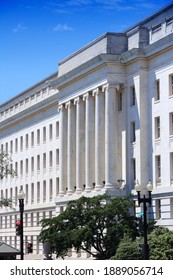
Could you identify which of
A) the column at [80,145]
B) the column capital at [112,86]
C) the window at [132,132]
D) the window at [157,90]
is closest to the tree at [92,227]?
the window at [132,132]

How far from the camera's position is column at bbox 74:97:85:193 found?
2712 inches

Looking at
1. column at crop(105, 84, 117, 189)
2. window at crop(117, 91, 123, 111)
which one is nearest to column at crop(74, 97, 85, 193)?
window at crop(117, 91, 123, 111)

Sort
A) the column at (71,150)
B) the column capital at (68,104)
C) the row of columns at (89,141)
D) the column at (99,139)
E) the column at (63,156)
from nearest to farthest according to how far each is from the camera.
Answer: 1. the row of columns at (89,141)
2. the column at (99,139)
3. the column at (71,150)
4. the column capital at (68,104)
5. the column at (63,156)

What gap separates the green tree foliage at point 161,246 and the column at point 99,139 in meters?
18.7

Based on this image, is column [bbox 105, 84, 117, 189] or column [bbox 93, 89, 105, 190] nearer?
column [bbox 105, 84, 117, 189]

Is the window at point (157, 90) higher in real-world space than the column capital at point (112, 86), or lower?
lower

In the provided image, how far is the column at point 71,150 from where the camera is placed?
71.3 m

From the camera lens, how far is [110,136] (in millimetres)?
62250

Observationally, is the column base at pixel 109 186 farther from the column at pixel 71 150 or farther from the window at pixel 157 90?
the column at pixel 71 150

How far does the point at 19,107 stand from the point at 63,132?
28.6 m

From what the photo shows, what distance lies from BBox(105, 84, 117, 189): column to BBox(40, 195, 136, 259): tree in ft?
32.1

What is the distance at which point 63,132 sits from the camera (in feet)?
244

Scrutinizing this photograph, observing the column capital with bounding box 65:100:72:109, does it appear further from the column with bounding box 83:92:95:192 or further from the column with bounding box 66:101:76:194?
the column with bounding box 83:92:95:192
